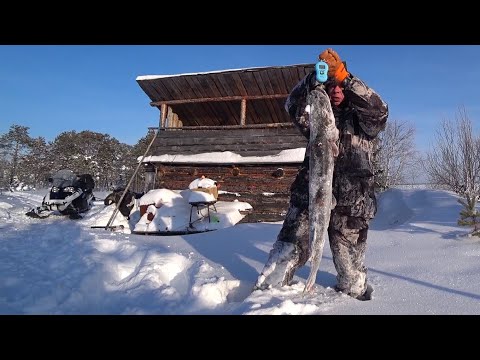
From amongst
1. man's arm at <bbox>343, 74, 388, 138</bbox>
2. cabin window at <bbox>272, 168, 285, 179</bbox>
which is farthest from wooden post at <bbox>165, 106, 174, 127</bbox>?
man's arm at <bbox>343, 74, 388, 138</bbox>

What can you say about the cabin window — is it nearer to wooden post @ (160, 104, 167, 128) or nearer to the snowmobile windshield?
wooden post @ (160, 104, 167, 128)

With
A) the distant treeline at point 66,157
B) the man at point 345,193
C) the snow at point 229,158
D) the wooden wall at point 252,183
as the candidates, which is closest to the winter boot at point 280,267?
the man at point 345,193

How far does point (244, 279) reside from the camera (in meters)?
3.37

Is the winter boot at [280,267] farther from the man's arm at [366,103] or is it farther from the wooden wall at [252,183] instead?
the wooden wall at [252,183]

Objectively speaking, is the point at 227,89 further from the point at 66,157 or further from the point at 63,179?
the point at 66,157

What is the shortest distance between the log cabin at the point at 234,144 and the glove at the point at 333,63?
20.9ft

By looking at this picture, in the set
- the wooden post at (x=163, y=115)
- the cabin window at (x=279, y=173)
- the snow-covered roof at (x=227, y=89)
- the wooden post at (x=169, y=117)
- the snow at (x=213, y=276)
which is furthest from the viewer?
the wooden post at (x=169, y=117)

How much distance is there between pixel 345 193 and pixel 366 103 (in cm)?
86

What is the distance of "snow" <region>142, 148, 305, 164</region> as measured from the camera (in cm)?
923

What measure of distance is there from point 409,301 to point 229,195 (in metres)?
7.89

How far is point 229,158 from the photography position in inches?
389

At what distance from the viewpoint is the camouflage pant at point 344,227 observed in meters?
2.89
